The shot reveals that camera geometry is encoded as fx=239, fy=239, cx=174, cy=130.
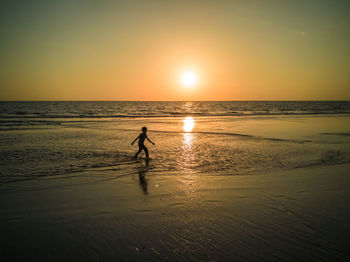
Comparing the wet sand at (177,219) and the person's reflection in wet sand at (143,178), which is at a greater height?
the wet sand at (177,219)

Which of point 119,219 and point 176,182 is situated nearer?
point 119,219

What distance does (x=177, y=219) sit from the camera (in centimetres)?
523

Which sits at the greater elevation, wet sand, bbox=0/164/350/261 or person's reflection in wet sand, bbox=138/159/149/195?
wet sand, bbox=0/164/350/261

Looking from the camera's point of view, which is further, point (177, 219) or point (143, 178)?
point (143, 178)

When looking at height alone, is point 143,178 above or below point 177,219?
below

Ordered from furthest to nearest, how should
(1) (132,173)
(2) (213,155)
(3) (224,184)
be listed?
(2) (213,155) < (1) (132,173) < (3) (224,184)

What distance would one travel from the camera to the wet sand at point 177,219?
404 centimetres

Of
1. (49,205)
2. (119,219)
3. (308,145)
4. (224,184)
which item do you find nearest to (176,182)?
(224,184)

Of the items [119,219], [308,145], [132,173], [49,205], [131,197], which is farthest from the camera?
[308,145]

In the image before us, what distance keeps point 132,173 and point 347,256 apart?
6.82m

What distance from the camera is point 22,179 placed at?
8.16 meters

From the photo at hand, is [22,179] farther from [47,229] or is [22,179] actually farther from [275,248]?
[275,248]

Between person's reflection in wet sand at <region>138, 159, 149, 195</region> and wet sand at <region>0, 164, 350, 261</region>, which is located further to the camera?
person's reflection in wet sand at <region>138, 159, 149, 195</region>

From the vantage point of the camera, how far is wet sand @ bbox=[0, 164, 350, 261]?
404 cm
